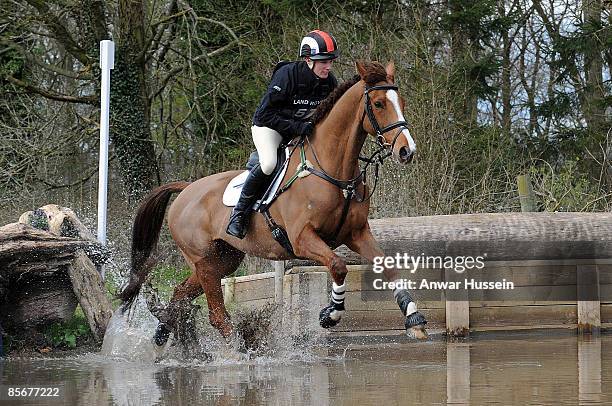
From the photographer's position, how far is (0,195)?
63.3 ft

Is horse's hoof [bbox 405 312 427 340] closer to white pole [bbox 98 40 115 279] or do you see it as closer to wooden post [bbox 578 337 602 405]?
wooden post [bbox 578 337 602 405]

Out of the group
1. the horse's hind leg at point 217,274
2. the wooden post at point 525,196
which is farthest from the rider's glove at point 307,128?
the wooden post at point 525,196

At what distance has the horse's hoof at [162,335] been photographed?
8.68 metres

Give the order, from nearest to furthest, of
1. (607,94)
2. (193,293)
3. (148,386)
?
(148,386) → (193,293) → (607,94)

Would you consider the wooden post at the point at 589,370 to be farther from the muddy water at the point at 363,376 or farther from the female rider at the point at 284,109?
the female rider at the point at 284,109

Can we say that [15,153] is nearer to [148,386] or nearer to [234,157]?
[234,157]

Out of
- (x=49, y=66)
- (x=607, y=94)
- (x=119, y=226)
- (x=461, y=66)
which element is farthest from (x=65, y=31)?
(x=607, y=94)

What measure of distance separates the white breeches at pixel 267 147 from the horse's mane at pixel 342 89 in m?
0.41

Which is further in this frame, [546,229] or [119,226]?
[119,226]

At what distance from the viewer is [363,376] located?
684 centimetres

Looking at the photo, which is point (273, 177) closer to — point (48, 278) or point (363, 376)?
point (363, 376)

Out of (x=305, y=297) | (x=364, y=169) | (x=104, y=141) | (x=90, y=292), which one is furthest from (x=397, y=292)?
(x=104, y=141)

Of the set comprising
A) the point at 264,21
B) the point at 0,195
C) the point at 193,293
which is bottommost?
the point at 193,293

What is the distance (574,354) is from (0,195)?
13849 millimetres
